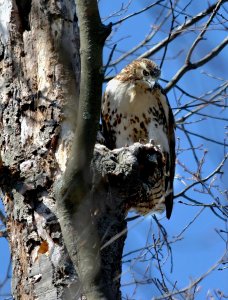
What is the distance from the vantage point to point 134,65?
4809mm

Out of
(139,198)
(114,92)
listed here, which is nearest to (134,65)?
(114,92)

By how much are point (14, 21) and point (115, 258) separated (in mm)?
1369

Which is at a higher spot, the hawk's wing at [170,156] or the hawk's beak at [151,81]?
the hawk's beak at [151,81]

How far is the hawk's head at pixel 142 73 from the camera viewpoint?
466 cm

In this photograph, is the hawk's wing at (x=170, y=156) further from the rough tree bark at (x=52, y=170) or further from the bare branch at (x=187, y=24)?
the rough tree bark at (x=52, y=170)

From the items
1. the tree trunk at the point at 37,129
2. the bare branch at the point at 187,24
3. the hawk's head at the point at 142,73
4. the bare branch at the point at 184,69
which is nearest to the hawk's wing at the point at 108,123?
the hawk's head at the point at 142,73

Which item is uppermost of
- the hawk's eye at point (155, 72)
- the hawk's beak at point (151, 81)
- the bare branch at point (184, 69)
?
the bare branch at point (184, 69)

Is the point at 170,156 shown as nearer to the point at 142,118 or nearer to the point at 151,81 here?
the point at 142,118

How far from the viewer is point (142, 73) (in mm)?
4715

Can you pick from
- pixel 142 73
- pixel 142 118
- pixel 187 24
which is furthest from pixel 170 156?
pixel 187 24

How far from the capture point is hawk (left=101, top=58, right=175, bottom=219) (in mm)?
4496

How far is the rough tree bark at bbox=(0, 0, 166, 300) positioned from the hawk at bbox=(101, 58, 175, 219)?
1.03 meters

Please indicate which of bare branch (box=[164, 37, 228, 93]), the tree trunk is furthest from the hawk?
the tree trunk

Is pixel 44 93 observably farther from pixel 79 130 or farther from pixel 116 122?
pixel 116 122
